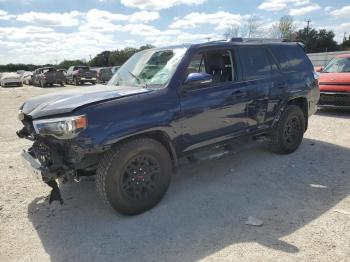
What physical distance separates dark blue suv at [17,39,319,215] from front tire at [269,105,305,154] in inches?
5.3

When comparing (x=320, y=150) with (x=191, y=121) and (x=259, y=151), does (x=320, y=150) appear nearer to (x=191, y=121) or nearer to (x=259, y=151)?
(x=259, y=151)

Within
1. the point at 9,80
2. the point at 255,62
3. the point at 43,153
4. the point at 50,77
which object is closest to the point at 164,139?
the point at 43,153

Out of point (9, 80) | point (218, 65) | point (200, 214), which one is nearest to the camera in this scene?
point (200, 214)

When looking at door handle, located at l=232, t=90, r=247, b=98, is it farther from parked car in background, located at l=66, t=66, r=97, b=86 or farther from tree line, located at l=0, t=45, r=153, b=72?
tree line, located at l=0, t=45, r=153, b=72

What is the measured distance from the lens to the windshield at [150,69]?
4.35 meters

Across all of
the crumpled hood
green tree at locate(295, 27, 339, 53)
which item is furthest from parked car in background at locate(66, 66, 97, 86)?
green tree at locate(295, 27, 339, 53)

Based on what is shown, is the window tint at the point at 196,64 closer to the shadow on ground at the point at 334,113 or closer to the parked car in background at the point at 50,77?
the shadow on ground at the point at 334,113

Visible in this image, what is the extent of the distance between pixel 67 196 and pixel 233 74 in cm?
285

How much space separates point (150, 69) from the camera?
467 cm

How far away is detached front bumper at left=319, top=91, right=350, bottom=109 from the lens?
9164 millimetres

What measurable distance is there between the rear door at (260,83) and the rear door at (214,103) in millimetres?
161

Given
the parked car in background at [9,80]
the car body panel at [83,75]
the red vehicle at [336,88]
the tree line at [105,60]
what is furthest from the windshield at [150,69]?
the tree line at [105,60]

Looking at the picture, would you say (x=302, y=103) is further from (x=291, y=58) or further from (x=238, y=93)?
(x=238, y=93)

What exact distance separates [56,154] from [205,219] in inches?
69.2
